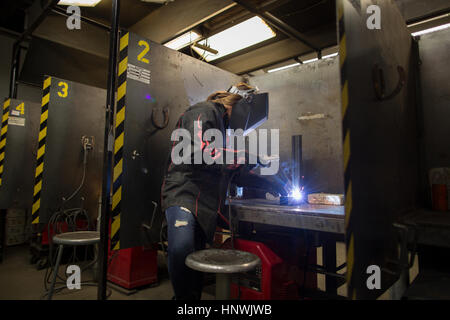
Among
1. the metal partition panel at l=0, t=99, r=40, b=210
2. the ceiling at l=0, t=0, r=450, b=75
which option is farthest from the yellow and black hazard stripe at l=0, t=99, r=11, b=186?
the ceiling at l=0, t=0, r=450, b=75

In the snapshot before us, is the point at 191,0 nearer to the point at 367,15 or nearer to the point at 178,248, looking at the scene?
the point at 367,15

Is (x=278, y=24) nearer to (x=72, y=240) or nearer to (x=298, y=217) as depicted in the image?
(x=298, y=217)

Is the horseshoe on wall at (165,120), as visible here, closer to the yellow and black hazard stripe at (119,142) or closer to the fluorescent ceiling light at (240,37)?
the yellow and black hazard stripe at (119,142)

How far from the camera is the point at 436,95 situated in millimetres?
1761

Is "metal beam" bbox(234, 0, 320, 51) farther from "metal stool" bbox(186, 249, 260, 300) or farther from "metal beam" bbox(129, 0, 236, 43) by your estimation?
"metal stool" bbox(186, 249, 260, 300)

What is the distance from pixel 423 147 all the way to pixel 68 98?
364cm

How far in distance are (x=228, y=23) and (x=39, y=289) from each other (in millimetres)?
3329

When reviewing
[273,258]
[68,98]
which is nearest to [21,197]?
[68,98]

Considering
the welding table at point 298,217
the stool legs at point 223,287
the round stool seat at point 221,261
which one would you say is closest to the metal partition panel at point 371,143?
the welding table at point 298,217

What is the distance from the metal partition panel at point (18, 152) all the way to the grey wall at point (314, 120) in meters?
3.51

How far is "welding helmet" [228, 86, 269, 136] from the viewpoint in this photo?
2.15 meters

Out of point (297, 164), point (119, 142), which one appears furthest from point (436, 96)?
point (119, 142)

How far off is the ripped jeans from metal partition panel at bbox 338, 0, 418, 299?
92 cm

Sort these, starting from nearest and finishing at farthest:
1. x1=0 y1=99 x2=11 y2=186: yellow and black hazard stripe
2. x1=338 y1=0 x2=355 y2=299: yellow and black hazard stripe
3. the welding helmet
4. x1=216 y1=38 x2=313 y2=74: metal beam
Result: x1=338 y1=0 x2=355 y2=299: yellow and black hazard stripe
the welding helmet
x1=216 y1=38 x2=313 y2=74: metal beam
x1=0 y1=99 x2=11 y2=186: yellow and black hazard stripe
